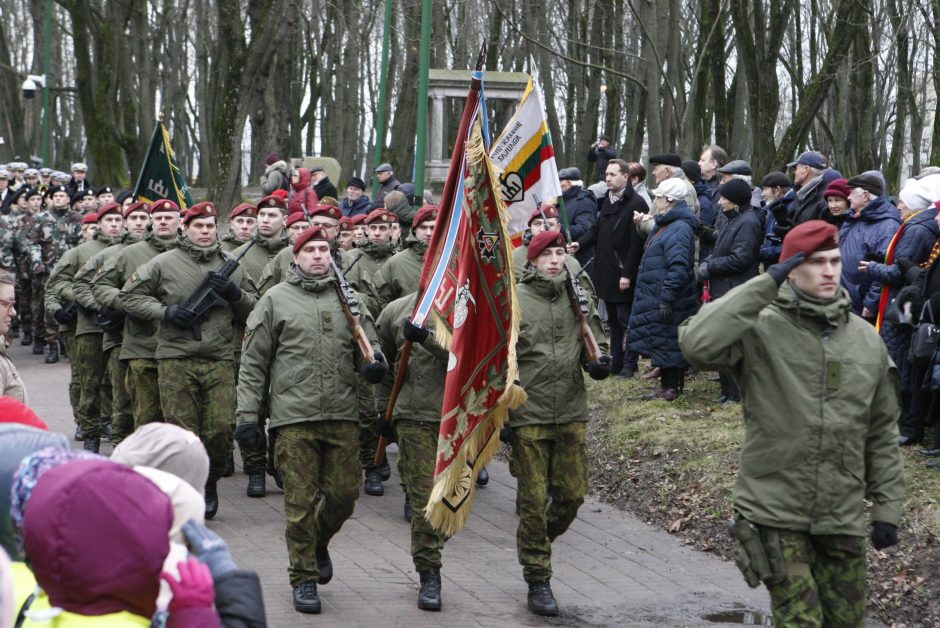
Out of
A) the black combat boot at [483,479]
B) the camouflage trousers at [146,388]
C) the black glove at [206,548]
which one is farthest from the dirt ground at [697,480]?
the black glove at [206,548]

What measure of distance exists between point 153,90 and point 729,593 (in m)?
44.0

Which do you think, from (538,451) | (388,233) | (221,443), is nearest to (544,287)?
(538,451)

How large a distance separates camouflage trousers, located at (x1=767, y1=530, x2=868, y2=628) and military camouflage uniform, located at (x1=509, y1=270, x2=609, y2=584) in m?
2.17

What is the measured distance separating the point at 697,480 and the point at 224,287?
3.81m

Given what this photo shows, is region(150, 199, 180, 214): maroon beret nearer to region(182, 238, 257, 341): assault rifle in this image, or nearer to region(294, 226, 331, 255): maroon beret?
region(182, 238, 257, 341): assault rifle

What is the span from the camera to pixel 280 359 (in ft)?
25.7

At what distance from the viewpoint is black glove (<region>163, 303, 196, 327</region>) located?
9.75 metres

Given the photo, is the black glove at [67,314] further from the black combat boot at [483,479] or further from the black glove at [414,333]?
the black glove at [414,333]

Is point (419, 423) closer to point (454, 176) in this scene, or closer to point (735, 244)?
point (454, 176)

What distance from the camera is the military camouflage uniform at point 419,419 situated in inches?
306

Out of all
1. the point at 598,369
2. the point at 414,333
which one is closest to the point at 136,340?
the point at 414,333

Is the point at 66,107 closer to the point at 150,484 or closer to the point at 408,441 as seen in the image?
the point at 408,441

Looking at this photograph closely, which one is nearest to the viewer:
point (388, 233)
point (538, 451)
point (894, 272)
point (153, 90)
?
point (538, 451)

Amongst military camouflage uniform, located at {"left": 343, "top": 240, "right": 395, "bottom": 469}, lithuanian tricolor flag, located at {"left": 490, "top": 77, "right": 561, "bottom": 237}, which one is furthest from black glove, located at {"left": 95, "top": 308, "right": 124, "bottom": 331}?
lithuanian tricolor flag, located at {"left": 490, "top": 77, "right": 561, "bottom": 237}
